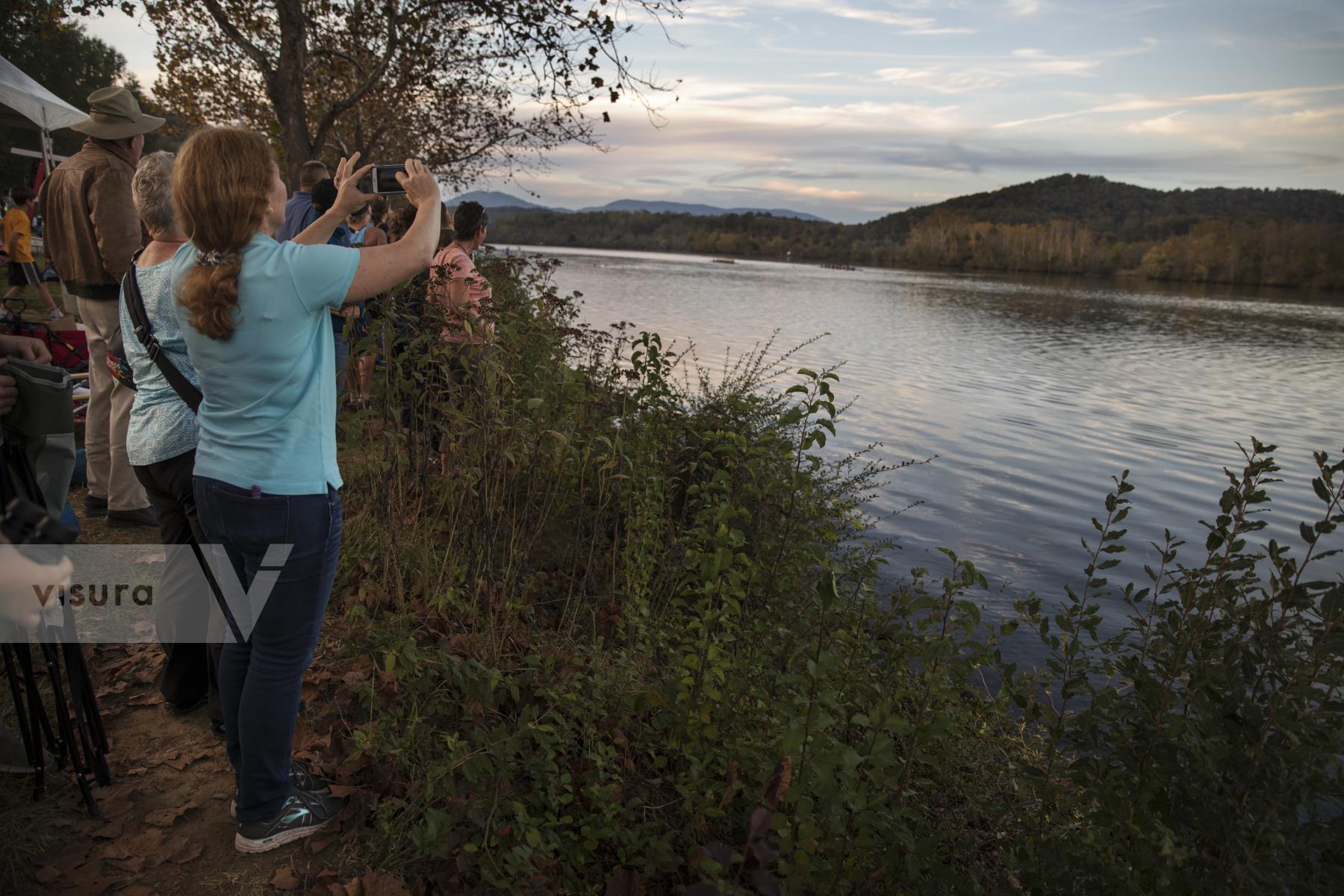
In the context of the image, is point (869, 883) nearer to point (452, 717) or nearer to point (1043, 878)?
point (1043, 878)

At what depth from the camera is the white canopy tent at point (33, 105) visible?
10.6 m

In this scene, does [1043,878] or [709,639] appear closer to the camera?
[1043,878]

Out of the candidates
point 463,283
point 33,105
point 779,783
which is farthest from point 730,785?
point 33,105

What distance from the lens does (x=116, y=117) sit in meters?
4.50

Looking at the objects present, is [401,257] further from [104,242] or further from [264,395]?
[104,242]

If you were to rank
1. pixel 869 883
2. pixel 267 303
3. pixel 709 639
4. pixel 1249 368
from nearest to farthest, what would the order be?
pixel 267 303 < pixel 869 883 < pixel 709 639 < pixel 1249 368

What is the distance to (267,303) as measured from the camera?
2104mm

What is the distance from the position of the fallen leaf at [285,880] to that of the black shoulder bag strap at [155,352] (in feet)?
4.86

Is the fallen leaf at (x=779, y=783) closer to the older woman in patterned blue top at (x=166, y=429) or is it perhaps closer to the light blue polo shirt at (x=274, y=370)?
the light blue polo shirt at (x=274, y=370)

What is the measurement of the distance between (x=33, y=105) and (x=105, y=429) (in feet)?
30.0

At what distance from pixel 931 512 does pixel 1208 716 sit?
7.74m

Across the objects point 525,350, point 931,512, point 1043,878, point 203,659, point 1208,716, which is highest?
point 525,350

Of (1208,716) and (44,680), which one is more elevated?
(1208,716)

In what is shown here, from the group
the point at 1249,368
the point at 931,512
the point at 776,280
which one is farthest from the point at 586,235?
the point at 931,512
